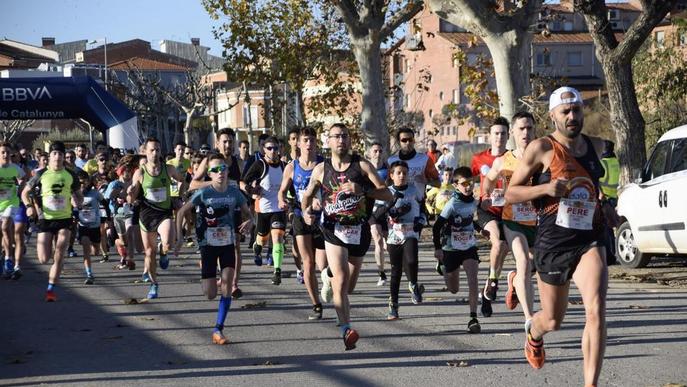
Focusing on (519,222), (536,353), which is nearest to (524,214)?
(519,222)

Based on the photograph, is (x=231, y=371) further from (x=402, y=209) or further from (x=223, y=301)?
(x=402, y=209)

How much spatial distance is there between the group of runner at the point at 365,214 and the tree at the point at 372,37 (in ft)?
21.7

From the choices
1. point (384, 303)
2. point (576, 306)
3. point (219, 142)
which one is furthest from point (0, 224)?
point (576, 306)

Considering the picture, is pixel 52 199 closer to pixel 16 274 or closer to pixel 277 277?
pixel 16 274

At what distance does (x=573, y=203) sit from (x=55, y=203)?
8990 millimetres

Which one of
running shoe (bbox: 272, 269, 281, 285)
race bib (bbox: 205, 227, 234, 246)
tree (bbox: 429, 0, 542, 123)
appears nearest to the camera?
race bib (bbox: 205, 227, 234, 246)

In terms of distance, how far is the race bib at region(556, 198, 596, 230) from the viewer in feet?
24.2

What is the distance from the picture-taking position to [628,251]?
1639 centimetres

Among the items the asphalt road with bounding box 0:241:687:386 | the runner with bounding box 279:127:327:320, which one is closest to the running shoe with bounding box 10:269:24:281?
the asphalt road with bounding box 0:241:687:386

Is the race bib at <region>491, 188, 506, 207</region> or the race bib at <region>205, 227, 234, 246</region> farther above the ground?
the race bib at <region>491, 188, 506, 207</region>

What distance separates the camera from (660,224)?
15.1 meters

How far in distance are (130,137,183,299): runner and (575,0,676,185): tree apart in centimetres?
832

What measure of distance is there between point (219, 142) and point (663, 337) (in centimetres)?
747

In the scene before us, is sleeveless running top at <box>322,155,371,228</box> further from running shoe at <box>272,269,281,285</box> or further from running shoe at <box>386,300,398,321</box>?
running shoe at <box>272,269,281,285</box>
